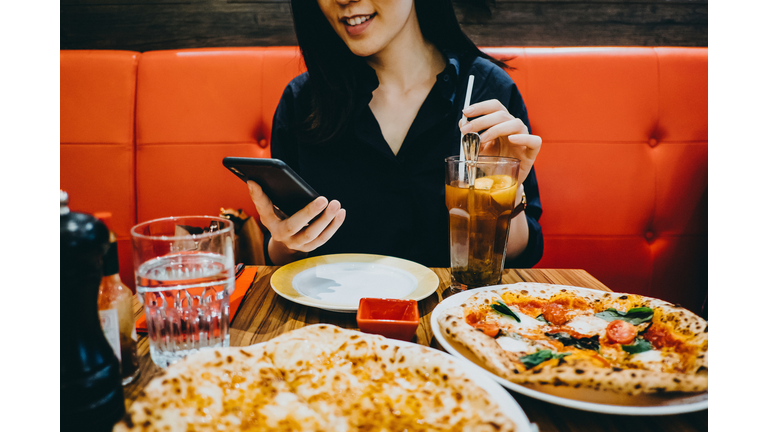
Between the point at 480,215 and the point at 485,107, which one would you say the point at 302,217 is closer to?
the point at 480,215

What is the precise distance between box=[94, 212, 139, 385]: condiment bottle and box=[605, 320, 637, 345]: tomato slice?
787 millimetres

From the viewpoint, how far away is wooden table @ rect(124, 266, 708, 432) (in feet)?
1.73

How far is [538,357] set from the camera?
2.00ft

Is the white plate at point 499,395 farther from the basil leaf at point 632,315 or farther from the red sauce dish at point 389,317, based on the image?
the basil leaf at point 632,315

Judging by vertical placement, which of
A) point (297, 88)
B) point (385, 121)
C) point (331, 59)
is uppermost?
point (331, 59)

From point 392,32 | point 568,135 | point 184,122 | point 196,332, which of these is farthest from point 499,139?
point 184,122

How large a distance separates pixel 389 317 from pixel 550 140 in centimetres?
130

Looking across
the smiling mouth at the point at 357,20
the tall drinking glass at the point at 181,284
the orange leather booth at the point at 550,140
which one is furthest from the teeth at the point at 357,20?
the tall drinking glass at the point at 181,284

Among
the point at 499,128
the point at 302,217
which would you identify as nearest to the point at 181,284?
the point at 302,217

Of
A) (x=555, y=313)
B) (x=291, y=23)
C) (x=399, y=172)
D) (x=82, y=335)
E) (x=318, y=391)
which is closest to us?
(x=82, y=335)

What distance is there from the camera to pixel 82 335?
490mm

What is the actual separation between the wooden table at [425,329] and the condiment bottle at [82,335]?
0.08 m

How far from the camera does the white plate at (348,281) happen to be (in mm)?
872

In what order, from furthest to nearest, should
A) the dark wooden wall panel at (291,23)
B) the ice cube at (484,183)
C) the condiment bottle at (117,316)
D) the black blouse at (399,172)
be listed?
1. the dark wooden wall panel at (291,23)
2. the black blouse at (399,172)
3. the ice cube at (484,183)
4. the condiment bottle at (117,316)
